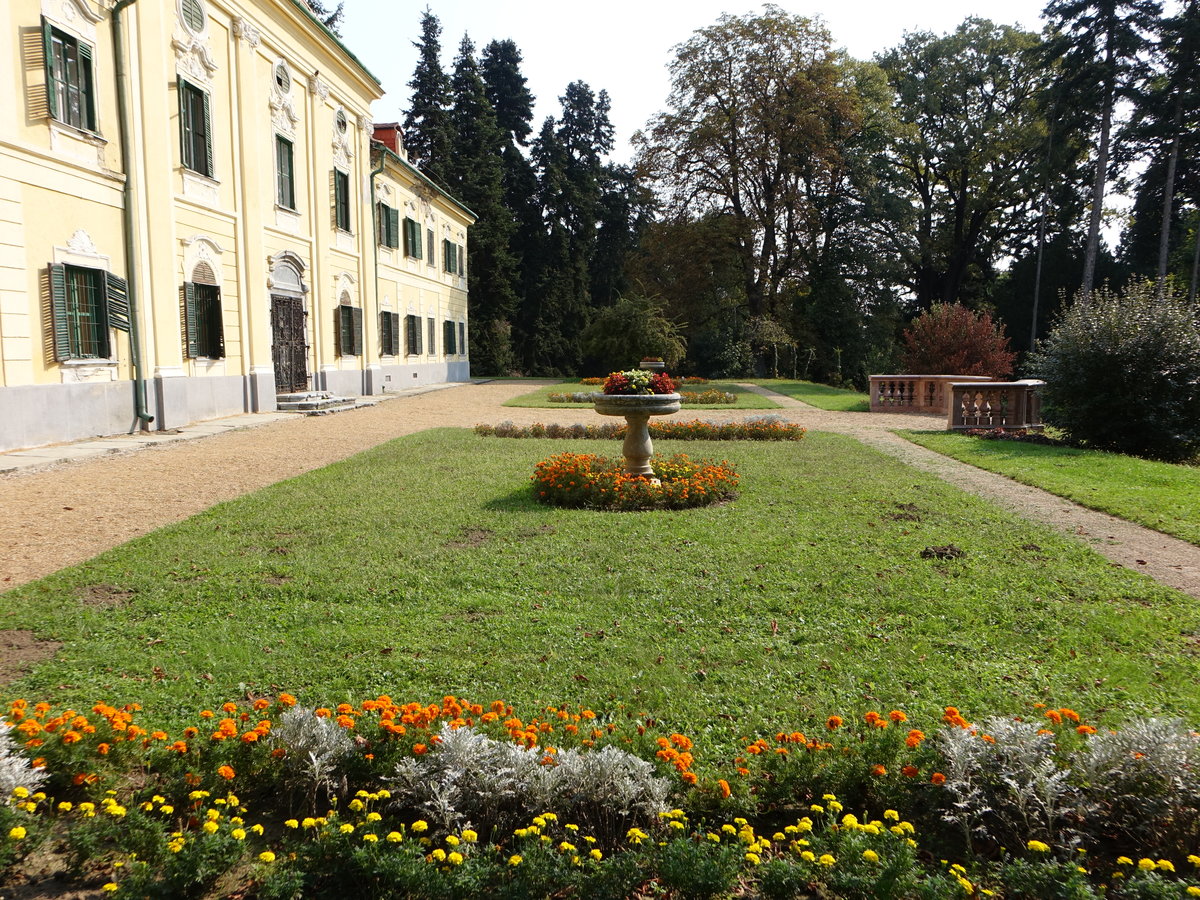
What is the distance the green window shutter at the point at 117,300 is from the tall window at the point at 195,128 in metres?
3.18

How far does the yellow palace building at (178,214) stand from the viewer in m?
11.2

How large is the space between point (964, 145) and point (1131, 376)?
28448 millimetres

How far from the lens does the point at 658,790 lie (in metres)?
2.86

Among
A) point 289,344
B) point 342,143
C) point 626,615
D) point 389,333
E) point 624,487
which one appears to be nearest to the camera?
point 626,615

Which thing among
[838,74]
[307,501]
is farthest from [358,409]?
[838,74]

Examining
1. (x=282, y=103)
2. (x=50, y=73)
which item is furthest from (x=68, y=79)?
(x=282, y=103)

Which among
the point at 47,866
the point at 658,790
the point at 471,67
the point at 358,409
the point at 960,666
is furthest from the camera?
the point at 471,67

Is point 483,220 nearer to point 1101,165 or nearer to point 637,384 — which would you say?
point 1101,165

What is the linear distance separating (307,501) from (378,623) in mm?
3833

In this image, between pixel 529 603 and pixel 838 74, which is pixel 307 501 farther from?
pixel 838 74

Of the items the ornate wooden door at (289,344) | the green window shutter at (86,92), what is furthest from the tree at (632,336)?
the green window shutter at (86,92)

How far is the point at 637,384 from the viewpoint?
344 inches

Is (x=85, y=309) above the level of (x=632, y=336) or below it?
below

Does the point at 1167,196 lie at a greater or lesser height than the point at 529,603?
greater
